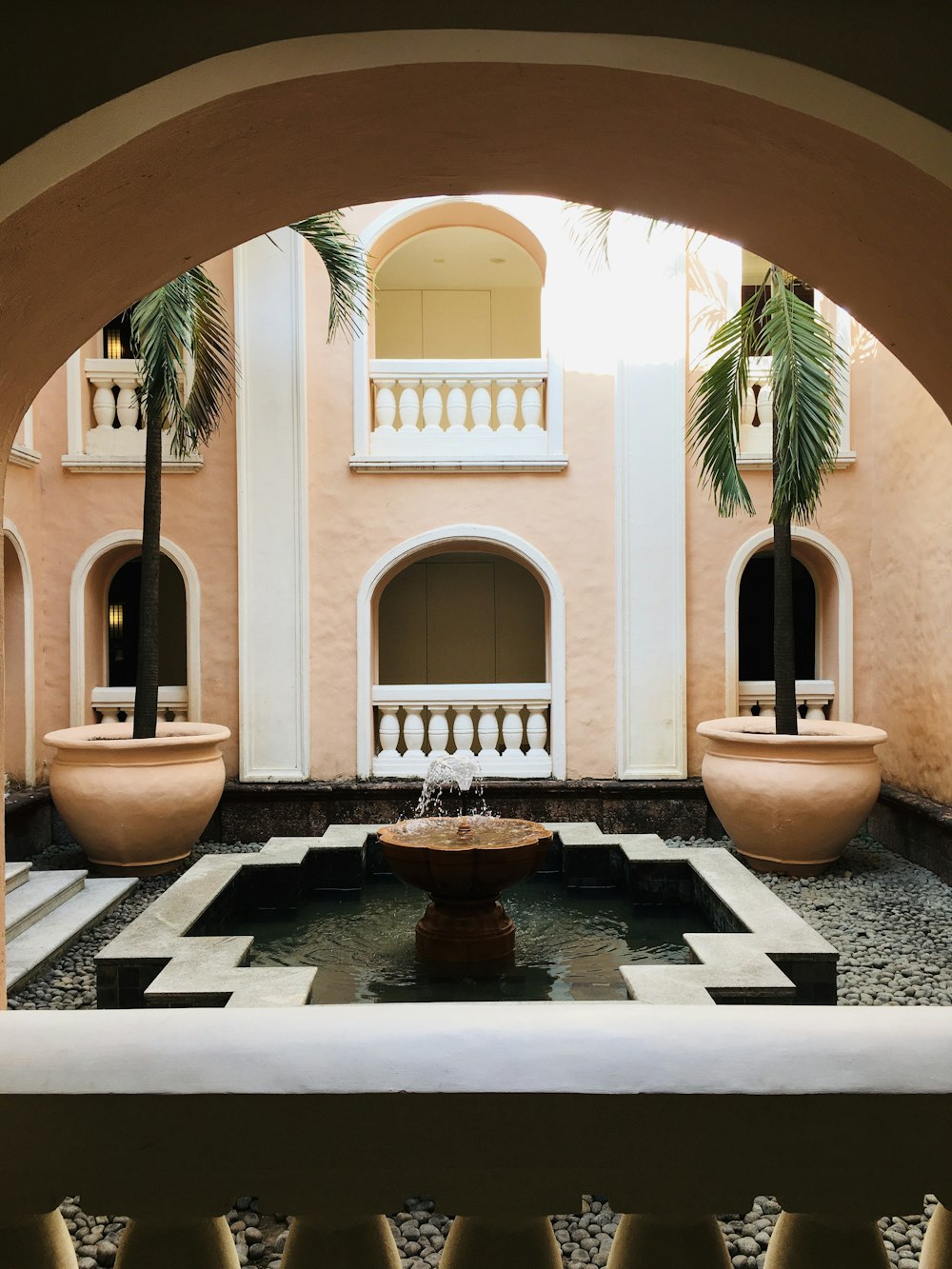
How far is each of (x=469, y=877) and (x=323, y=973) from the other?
100 centimetres

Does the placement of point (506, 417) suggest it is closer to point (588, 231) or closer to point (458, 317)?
point (588, 231)

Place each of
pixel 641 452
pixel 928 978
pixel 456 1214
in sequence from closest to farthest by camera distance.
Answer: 1. pixel 456 1214
2. pixel 928 978
3. pixel 641 452

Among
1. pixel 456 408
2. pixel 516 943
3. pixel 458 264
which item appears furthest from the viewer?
pixel 458 264

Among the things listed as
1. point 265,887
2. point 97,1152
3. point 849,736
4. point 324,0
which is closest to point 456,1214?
point 97,1152

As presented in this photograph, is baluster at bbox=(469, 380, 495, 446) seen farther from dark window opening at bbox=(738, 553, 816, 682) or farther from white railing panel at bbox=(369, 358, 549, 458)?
dark window opening at bbox=(738, 553, 816, 682)

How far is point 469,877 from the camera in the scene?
547 centimetres

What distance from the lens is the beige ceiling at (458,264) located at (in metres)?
11.6

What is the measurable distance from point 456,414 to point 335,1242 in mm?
8616

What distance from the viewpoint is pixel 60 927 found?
19.4 feet

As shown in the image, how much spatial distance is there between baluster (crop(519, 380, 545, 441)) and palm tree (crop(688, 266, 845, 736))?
184 centimetres

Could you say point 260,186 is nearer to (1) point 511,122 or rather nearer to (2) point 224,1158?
(1) point 511,122

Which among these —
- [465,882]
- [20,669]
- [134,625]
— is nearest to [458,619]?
[134,625]

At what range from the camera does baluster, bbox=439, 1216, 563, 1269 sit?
40.7 inches

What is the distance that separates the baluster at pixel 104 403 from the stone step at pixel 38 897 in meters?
4.55
